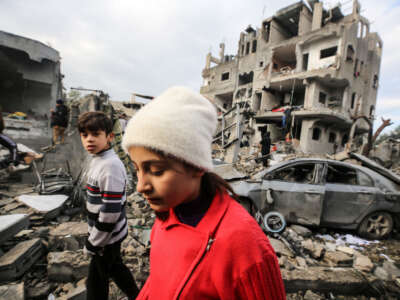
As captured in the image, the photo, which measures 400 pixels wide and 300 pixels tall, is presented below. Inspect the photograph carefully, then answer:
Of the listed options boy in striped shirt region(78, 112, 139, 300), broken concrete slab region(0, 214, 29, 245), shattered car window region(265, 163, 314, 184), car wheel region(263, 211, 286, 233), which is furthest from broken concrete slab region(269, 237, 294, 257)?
broken concrete slab region(0, 214, 29, 245)

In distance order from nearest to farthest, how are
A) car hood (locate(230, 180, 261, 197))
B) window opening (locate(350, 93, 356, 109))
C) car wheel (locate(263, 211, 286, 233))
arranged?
car wheel (locate(263, 211, 286, 233)), car hood (locate(230, 180, 261, 197)), window opening (locate(350, 93, 356, 109))

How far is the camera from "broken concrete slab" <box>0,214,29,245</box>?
2326 millimetres

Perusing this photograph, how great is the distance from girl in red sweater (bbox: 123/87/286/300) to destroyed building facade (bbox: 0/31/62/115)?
12.4 m

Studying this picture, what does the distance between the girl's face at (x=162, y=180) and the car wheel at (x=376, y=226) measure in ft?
15.2

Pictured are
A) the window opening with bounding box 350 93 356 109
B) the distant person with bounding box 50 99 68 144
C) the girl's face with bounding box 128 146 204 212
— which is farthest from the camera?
the window opening with bounding box 350 93 356 109

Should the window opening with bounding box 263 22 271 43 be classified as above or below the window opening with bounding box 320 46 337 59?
above

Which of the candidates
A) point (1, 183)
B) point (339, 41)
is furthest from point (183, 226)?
point (339, 41)

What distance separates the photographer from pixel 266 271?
67 cm

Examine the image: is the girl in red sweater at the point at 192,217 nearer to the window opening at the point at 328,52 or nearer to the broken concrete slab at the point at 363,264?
the broken concrete slab at the point at 363,264

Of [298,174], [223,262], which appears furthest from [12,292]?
[298,174]

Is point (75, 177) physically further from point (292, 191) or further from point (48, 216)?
point (292, 191)

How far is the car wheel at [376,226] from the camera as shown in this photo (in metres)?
3.68

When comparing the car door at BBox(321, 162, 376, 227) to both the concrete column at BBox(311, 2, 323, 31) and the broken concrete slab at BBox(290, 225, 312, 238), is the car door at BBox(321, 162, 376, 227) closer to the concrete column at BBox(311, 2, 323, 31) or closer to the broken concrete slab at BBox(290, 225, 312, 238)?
the broken concrete slab at BBox(290, 225, 312, 238)

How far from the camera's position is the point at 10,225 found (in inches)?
95.7
